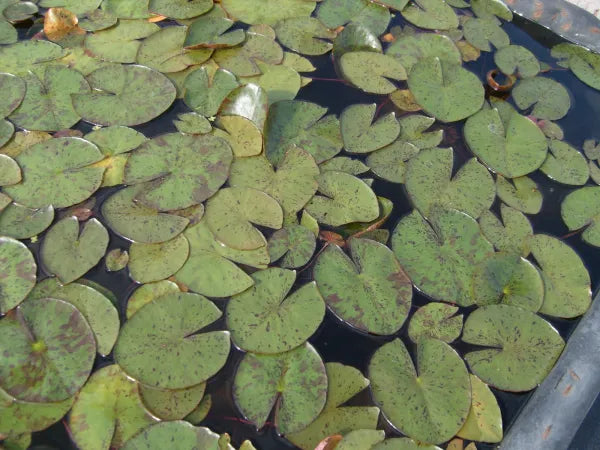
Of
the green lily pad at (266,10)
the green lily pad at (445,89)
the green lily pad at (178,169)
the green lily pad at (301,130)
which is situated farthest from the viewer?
the green lily pad at (266,10)

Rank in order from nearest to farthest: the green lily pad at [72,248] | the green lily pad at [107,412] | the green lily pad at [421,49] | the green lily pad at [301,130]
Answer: the green lily pad at [107,412], the green lily pad at [72,248], the green lily pad at [301,130], the green lily pad at [421,49]

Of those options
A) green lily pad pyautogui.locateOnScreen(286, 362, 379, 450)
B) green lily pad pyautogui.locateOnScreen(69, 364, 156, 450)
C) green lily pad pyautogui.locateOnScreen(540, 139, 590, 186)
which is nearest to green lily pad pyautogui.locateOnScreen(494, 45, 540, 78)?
green lily pad pyautogui.locateOnScreen(540, 139, 590, 186)

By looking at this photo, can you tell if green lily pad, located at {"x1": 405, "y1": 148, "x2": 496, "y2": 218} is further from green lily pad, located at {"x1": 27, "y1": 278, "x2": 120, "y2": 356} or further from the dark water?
green lily pad, located at {"x1": 27, "y1": 278, "x2": 120, "y2": 356}

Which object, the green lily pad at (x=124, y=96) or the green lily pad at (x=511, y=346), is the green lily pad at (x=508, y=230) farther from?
the green lily pad at (x=124, y=96)

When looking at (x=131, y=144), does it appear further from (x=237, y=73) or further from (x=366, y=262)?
(x=366, y=262)

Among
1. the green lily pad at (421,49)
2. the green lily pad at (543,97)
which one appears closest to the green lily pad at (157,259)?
the green lily pad at (421,49)

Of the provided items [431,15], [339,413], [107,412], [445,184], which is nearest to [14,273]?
[107,412]
